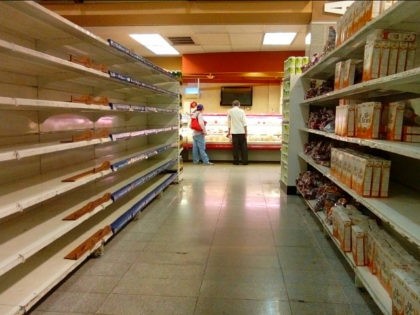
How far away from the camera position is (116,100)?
5.04 metres

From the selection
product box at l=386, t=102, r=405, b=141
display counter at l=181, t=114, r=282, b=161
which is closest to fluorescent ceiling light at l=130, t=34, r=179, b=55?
display counter at l=181, t=114, r=282, b=161

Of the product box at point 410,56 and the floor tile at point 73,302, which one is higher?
the product box at point 410,56

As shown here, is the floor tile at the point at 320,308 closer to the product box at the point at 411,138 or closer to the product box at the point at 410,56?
the product box at the point at 411,138

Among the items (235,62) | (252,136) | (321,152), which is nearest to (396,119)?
(321,152)

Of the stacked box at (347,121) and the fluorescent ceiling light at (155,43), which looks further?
the fluorescent ceiling light at (155,43)

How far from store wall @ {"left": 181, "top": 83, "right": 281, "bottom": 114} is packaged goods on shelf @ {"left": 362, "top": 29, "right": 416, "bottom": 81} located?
9.75 m

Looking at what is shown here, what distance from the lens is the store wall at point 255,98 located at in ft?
39.5

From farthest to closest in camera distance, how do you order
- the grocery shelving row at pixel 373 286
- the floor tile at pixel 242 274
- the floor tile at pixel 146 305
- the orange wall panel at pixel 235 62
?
the orange wall panel at pixel 235 62 → the floor tile at pixel 242 274 → the floor tile at pixel 146 305 → the grocery shelving row at pixel 373 286

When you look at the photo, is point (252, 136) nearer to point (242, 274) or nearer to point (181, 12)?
point (181, 12)

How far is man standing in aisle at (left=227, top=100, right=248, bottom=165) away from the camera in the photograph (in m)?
8.73

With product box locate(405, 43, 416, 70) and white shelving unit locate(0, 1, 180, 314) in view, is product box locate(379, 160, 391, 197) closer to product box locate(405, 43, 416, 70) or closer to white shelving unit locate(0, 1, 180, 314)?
product box locate(405, 43, 416, 70)

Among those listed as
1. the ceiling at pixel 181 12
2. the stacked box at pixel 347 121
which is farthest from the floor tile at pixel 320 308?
the ceiling at pixel 181 12

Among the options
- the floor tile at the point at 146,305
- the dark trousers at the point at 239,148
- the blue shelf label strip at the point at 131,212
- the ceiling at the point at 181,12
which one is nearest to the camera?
the floor tile at the point at 146,305

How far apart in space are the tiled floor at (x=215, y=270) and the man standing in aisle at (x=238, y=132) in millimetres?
4177
